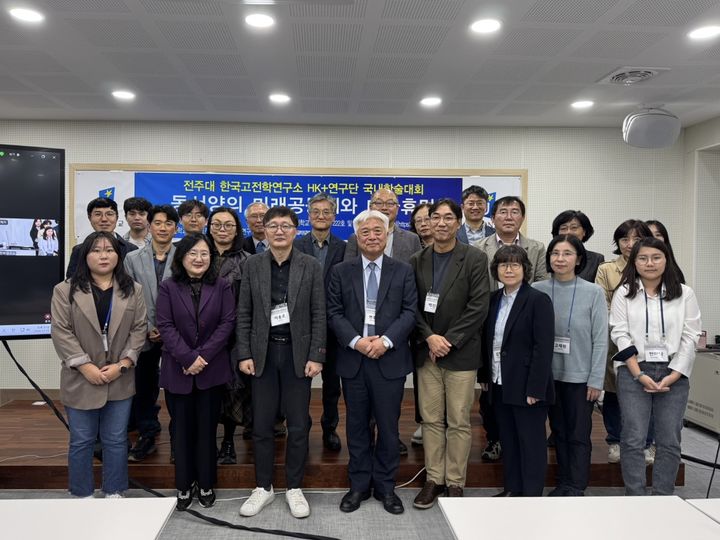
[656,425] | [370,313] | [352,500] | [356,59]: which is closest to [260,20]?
[356,59]

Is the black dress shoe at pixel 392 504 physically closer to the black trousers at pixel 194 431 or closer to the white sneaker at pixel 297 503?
the white sneaker at pixel 297 503

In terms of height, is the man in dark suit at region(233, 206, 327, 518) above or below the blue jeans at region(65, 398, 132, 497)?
above

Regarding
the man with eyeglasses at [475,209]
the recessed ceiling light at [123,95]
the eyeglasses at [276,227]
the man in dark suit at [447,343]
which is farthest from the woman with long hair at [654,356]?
the recessed ceiling light at [123,95]

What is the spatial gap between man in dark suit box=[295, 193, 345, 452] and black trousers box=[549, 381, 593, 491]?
1.36m

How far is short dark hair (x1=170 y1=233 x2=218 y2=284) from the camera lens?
296 centimetres

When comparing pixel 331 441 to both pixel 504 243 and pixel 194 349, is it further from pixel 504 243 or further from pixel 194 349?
pixel 504 243

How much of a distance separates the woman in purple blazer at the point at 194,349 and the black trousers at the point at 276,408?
229 mm

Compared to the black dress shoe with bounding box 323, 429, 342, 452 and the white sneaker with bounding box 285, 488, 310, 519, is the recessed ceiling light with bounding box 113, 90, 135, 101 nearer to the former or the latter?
the black dress shoe with bounding box 323, 429, 342, 452

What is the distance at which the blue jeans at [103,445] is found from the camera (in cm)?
293

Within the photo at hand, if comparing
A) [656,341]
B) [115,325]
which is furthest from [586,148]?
[115,325]

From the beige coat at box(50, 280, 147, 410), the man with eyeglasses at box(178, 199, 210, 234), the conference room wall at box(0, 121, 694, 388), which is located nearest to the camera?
the beige coat at box(50, 280, 147, 410)

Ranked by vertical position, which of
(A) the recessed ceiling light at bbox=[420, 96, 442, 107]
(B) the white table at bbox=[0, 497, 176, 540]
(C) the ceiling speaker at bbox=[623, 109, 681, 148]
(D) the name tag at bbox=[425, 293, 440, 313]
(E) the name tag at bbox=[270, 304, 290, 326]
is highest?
(A) the recessed ceiling light at bbox=[420, 96, 442, 107]

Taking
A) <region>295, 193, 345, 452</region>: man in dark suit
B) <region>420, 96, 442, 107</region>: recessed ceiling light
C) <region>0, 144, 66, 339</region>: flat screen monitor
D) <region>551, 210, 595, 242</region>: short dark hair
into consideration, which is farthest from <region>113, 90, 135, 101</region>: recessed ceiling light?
<region>551, 210, 595, 242</region>: short dark hair

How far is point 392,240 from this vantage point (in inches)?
142
